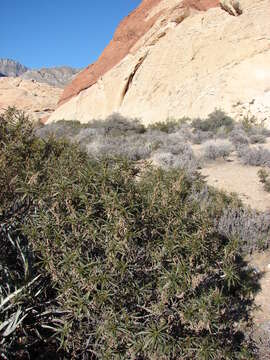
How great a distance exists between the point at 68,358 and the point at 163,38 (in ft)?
64.1

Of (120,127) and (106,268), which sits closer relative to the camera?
(106,268)

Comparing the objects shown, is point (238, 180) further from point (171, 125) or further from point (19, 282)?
point (171, 125)

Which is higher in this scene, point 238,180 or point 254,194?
point 238,180

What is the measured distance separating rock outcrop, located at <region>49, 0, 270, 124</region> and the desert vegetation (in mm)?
11500

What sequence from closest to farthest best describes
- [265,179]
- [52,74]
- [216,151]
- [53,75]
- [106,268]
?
[106,268] → [265,179] → [216,151] → [53,75] → [52,74]

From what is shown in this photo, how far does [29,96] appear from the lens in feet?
105

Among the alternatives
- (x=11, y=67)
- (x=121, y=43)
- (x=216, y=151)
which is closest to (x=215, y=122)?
(x=216, y=151)

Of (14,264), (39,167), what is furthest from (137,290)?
(39,167)

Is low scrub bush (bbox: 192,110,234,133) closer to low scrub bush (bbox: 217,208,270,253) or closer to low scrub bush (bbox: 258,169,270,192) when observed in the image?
low scrub bush (bbox: 258,169,270,192)

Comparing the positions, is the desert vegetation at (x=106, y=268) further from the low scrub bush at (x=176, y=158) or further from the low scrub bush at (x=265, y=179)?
the low scrub bush at (x=176, y=158)

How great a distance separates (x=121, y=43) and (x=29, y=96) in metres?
12.3

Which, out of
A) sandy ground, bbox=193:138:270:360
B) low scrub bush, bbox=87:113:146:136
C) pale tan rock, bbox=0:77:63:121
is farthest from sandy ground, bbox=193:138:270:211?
pale tan rock, bbox=0:77:63:121

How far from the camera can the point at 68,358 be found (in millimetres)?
3471

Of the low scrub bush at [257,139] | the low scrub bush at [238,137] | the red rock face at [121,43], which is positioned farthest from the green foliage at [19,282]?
the red rock face at [121,43]
